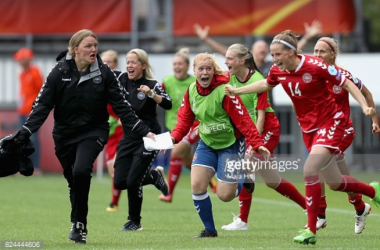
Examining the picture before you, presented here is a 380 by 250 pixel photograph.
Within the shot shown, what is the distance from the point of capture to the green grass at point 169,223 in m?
8.97

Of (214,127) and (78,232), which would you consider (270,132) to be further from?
(78,232)

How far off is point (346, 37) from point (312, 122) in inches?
649

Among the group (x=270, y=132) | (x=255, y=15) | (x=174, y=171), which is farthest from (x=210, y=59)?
(x=255, y=15)

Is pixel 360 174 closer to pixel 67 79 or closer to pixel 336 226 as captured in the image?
pixel 336 226

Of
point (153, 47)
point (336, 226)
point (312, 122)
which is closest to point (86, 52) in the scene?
point (312, 122)

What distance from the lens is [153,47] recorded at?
25.3m

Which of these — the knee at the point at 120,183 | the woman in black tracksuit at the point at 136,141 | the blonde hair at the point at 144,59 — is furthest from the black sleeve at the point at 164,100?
the knee at the point at 120,183

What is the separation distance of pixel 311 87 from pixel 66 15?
16.2 meters

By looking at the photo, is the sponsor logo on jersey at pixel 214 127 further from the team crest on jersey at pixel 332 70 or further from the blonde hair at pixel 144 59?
the blonde hair at pixel 144 59

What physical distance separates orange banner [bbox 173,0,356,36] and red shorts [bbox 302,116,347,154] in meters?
15.2

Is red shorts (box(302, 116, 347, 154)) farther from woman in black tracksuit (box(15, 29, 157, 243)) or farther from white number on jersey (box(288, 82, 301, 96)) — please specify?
woman in black tracksuit (box(15, 29, 157, 243))

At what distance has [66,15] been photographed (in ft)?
80.2

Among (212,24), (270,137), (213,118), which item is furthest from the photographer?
(212,24)

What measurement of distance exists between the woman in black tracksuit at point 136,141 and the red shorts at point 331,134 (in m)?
2.38
